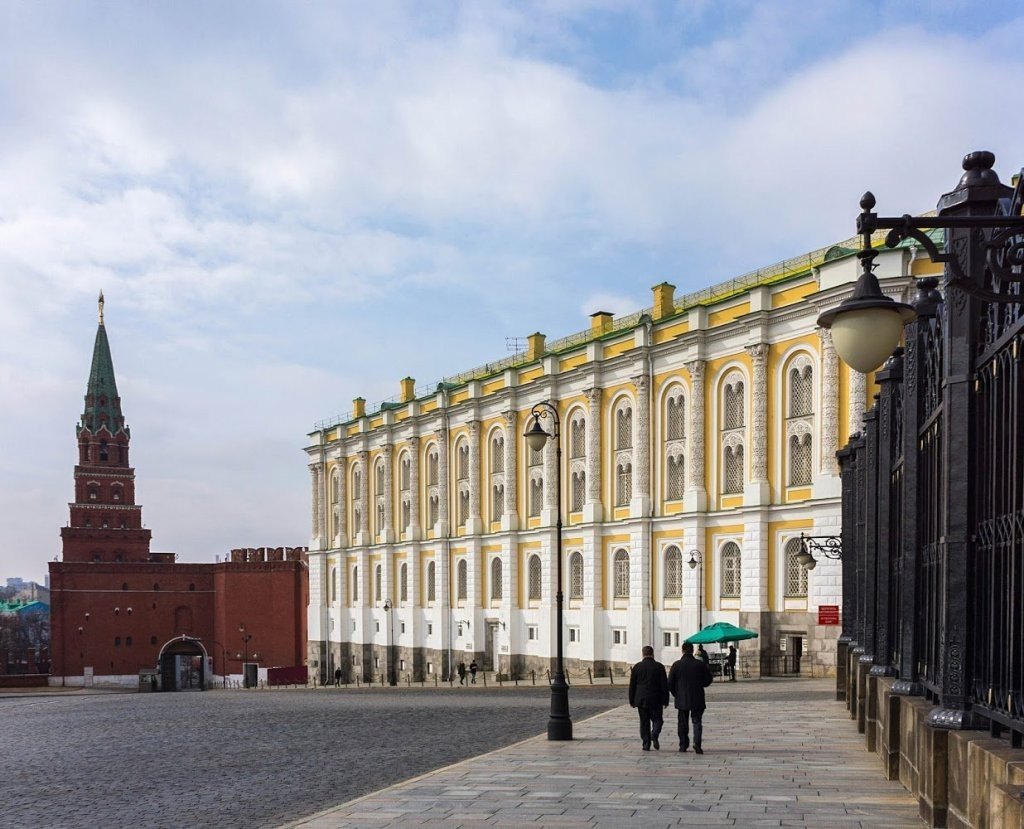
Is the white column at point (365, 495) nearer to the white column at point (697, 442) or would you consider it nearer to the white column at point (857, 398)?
the white column at point (697, 442)

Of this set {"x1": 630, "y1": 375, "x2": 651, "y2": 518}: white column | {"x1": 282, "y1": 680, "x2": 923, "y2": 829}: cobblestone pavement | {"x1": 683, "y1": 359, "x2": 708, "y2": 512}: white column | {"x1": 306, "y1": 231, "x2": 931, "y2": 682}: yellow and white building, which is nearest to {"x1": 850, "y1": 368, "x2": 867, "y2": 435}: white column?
{"x1": 306, "y1": 231, "x2": 931, "y2": 682}: yellow and white building

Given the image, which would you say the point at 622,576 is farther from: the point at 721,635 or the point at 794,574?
the point at 721,635

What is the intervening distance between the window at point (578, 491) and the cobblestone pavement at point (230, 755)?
1872cm

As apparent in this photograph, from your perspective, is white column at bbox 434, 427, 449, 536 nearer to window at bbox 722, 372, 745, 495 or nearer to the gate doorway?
window at bbox 722, 372, 745, 495

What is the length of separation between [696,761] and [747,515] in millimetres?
26777

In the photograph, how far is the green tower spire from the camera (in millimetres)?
99750

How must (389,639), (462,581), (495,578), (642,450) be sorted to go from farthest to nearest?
(389,639), (462,581), (495,578), (642,450)

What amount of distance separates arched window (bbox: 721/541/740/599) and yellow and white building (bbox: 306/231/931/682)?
8 centimetres

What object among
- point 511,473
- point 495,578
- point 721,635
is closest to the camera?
point 721,635

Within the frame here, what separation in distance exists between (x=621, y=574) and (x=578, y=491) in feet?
16.9

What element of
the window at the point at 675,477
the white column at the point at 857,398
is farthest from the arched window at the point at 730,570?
the white column at the point at 857,398

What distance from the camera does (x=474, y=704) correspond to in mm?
31453

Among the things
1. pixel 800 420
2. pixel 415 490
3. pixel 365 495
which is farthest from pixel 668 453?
pixel 365 495

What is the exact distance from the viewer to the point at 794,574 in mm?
39125
